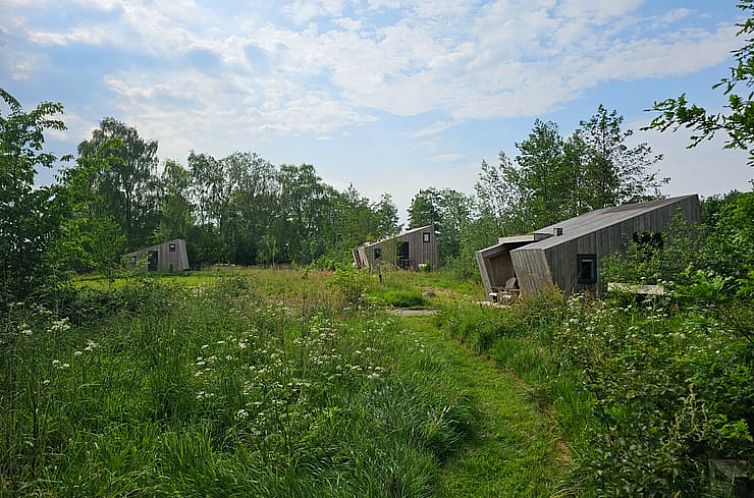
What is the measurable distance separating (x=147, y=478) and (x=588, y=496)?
2.83 m

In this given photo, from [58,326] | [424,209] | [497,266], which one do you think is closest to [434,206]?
[424,209]

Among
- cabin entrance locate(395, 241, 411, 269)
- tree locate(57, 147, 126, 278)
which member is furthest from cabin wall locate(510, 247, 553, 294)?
cabin entrance locate(395, 241, 411, 269)

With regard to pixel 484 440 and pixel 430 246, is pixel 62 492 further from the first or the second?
pixel 430 246

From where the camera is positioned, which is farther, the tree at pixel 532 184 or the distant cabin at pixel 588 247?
the tree at pixel 532 184

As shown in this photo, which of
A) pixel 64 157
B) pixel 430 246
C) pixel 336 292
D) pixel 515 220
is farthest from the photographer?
pixel 430 246

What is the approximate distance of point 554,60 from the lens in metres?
11.9

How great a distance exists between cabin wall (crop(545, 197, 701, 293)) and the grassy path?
206 inches

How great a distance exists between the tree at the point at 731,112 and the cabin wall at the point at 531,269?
7.92 meters

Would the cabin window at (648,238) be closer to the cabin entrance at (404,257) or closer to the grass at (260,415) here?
the grass at (260,415)

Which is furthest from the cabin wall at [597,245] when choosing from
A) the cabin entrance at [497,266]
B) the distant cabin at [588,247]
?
the cabin entrance at [497,266]

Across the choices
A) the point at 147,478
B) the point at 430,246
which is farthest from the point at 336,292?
the point at 430,246

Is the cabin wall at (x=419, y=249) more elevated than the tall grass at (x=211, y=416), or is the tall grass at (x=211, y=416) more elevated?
the cabin wall at (x=419, y=249)

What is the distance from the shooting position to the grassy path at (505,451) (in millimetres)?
3484

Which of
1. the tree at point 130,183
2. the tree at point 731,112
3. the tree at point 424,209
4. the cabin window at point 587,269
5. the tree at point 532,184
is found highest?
the tree at point 130,183
